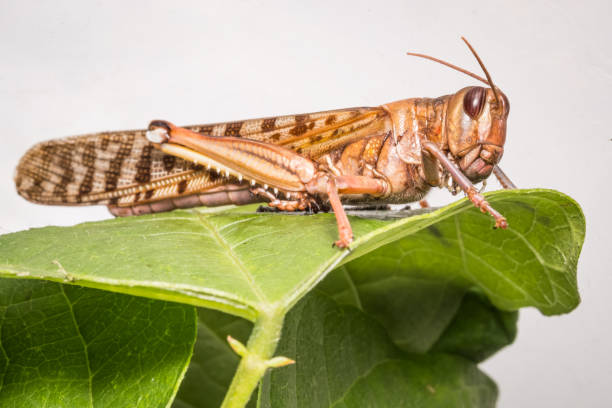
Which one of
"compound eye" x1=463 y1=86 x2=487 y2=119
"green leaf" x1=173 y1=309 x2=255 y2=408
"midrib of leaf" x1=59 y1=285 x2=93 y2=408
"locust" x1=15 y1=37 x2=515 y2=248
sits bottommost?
"green leaf" x1=173 y1=309 x2=255 y2=408

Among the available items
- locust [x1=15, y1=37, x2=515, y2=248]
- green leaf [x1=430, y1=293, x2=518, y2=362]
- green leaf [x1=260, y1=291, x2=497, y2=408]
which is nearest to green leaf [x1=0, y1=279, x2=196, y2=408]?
green leaf [x1=260, y1=291, x2=497, y2=408]

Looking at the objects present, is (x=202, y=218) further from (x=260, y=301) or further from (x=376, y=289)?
(x=260, y=301)

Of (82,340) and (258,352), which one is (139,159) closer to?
(82,340)

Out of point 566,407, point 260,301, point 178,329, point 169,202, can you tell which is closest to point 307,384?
point 178,329

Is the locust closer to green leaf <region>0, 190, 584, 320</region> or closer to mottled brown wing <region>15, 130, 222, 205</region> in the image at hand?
mottled brown wing <region>15, 130, 222, 205</region>

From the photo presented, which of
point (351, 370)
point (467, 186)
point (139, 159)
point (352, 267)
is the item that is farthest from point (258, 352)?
point (139, 159)

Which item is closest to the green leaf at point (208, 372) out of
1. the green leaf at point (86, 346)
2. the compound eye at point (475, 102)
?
the green leaf at point (86, 346)

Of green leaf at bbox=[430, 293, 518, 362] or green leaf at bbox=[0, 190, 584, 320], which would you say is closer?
green leaf at bbox=[0, 190, 584, 320]
